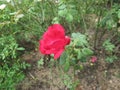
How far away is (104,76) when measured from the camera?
218 centimetres

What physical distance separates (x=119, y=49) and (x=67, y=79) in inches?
20.7

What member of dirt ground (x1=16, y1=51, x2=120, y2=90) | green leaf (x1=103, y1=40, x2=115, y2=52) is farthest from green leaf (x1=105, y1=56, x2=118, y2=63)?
green leaf (x1=103, y1=40, x2=115, y2=52)

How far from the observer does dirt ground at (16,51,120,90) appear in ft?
7.00

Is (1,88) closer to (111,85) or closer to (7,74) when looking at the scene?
(7,74)

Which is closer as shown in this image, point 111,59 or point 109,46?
point 109,46

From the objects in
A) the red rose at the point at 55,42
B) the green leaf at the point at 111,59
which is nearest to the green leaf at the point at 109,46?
the green leaf at the point at 111,59

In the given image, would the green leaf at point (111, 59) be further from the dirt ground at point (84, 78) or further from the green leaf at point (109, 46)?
the green leaf at point (109, 46)

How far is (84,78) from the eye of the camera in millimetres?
2180

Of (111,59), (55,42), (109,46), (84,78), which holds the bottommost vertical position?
(84,78)

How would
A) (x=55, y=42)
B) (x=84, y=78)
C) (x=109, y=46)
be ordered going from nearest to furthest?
1. (x=55, y=42)
2. (x=109, y=46)
3. (x=84, y=78)

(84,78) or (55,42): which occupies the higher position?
(55,42)

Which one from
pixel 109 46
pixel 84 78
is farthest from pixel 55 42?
pixel 84 78

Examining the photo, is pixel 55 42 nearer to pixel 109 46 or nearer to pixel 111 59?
pixel 109 46

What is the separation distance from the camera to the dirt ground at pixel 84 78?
2.13 m
